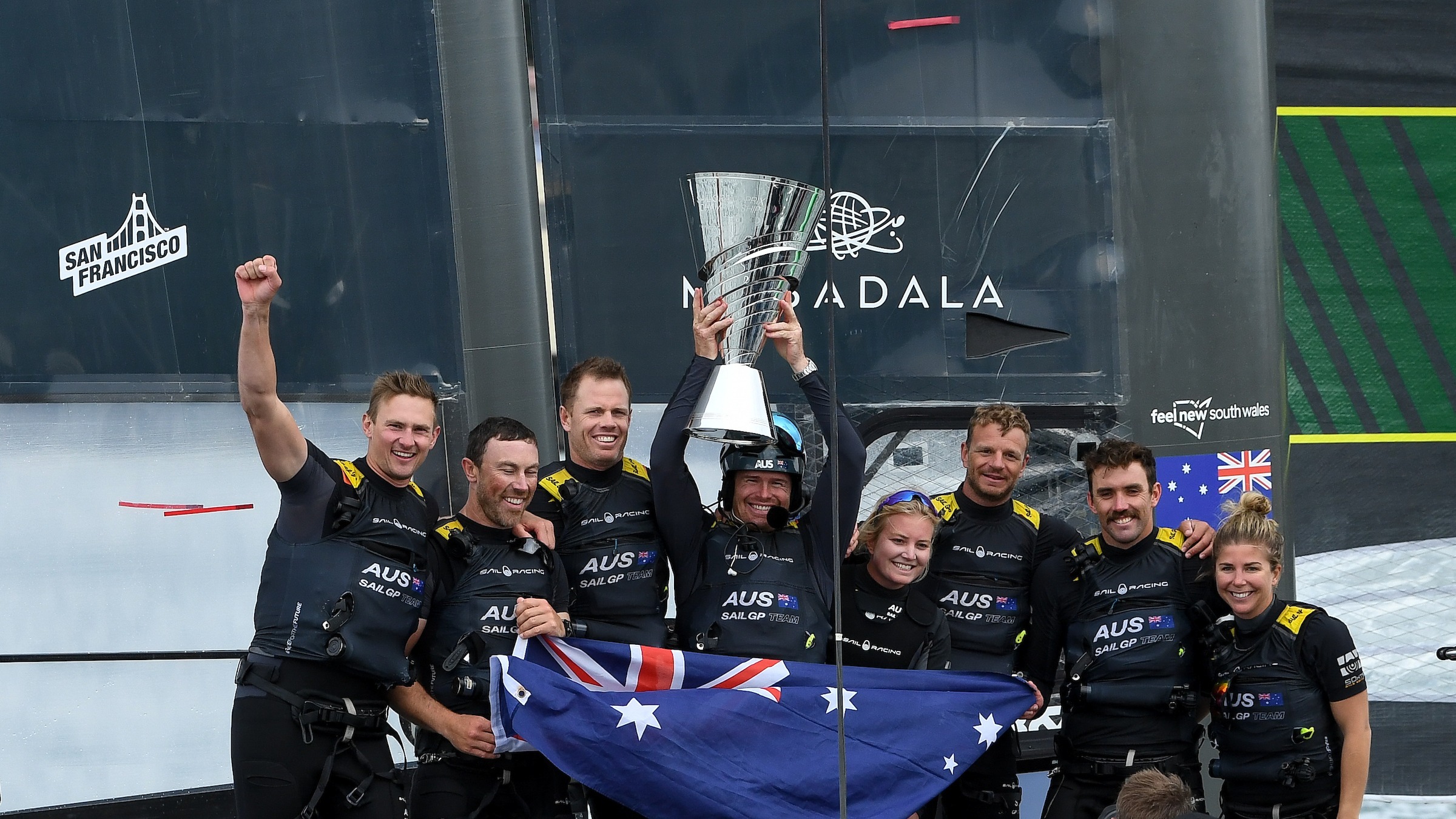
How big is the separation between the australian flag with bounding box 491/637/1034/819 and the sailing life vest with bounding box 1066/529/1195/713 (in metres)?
0.33

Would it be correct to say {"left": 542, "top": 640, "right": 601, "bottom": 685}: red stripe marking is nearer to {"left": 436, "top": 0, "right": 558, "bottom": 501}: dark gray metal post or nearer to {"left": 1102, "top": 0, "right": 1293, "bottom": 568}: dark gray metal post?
{"left": 436, "top": 0, "right": 558, "bottom": 501}: dark gray metal post

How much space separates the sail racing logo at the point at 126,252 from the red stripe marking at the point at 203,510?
734 millimetres

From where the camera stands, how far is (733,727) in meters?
3.95

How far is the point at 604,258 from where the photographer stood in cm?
463

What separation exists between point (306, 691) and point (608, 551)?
35.9 inches

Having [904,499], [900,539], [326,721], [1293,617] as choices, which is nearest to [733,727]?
[900,539]

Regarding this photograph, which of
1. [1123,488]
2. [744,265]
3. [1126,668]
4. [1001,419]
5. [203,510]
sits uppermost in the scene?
[744,265]

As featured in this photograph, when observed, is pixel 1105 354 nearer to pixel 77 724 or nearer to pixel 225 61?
pixel 225 61

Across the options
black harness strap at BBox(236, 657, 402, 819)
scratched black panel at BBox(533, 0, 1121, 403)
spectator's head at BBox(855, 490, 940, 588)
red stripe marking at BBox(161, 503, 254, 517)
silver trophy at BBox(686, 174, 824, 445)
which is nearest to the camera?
silver trophy at BBox(686, 174, 824, 445)

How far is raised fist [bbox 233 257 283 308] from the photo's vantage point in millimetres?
3377

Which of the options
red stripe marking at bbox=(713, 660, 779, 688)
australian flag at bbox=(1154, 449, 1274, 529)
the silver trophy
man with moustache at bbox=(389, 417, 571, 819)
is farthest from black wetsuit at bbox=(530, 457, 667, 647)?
australian flag at bbox=(1154, 449, 1274, 529)

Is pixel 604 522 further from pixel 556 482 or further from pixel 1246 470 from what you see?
pixel 1246 470

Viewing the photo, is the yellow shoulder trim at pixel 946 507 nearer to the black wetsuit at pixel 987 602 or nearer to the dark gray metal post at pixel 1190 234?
the black wetsuit at pixel 987 602

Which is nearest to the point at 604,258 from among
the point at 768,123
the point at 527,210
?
the point at 527,210
